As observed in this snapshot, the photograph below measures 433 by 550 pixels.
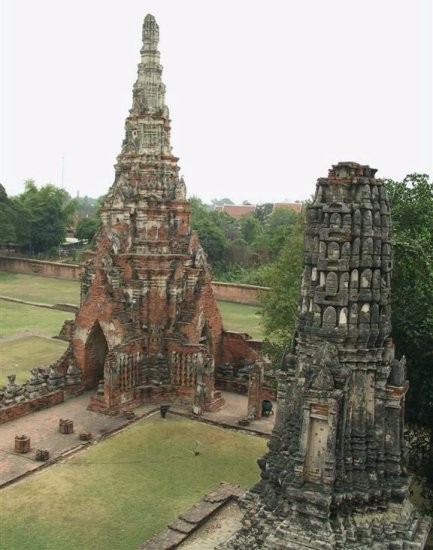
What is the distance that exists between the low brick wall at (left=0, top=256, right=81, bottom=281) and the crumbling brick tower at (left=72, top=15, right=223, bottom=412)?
2666 centimetres

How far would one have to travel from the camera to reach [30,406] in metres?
18.2

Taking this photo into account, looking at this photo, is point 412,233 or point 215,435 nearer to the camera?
point 412,233

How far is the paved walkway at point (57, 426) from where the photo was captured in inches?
585

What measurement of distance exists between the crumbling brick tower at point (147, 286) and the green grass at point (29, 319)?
966 cm

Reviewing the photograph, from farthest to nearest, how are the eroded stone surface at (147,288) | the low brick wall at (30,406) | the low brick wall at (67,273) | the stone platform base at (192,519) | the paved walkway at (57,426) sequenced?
the low brick wall at (67,273) < the eroded stone surface at (147,288) < the low brick wall at (30,406) < the paved walkway at (57,426) < the stone platform base at (192,519)

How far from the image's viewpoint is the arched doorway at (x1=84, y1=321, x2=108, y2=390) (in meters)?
19.7

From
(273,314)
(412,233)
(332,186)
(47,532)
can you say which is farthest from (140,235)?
(332,186)

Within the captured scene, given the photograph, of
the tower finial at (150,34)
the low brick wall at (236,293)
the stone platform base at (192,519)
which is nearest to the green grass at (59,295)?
the low brick wall at (236,293)

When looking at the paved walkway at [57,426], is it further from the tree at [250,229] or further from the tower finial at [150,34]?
the tree at [250,229]

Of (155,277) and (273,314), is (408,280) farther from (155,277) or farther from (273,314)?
(155,277)

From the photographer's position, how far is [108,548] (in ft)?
37.2

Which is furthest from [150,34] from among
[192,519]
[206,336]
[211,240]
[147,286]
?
[211,240]

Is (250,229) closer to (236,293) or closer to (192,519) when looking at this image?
(236,293)

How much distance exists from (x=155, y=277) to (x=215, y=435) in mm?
5432
